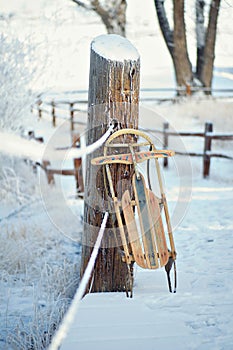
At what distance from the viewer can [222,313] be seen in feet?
7.09

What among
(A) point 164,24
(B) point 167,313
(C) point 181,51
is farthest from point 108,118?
(C) point 181,51

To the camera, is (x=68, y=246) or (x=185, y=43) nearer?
(x=68, y=246)

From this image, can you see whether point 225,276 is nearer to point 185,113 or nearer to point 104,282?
point 104,282

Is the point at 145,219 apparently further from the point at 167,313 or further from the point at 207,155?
the point at 207,155

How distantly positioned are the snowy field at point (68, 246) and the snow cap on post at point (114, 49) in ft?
1.47

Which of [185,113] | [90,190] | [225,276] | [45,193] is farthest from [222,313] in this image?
[185,113]

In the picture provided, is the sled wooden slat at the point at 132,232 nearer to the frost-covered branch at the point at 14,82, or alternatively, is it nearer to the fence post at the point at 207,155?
the frost-covered branch at the point at 14,82

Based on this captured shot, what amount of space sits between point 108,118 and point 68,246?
192cm

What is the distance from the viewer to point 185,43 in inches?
514

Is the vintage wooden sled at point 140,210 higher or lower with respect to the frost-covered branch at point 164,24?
lower

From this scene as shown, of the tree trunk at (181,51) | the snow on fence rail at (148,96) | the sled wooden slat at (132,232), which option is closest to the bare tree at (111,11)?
the tree trunk at (181,51)

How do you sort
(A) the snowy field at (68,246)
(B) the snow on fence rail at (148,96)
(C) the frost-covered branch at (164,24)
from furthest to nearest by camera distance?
(B) the snow on fence rail at (148,96)
(C) the frost-covered branch at (164,24)
(A) the snowy field at (68,246)

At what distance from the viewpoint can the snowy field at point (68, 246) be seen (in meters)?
2.17

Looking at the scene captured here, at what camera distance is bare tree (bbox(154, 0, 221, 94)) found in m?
11.5
